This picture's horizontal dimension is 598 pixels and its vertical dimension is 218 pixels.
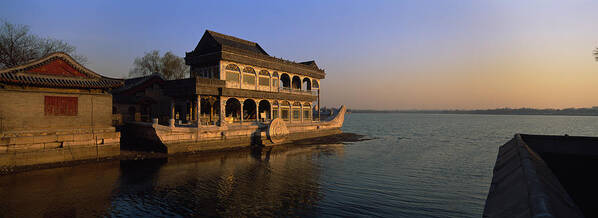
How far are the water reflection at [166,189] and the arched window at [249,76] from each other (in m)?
10.4

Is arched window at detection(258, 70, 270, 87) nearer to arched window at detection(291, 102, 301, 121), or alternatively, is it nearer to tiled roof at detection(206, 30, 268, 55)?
tiled roof at detection(206, 30, 268, 55)

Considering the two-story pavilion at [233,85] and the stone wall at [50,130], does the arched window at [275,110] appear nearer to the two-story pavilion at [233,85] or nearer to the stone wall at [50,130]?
the two-story pavilion at [233,85]

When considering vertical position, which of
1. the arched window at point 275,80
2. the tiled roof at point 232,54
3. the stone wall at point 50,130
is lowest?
the stone wall at point 50,130

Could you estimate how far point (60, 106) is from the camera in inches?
730

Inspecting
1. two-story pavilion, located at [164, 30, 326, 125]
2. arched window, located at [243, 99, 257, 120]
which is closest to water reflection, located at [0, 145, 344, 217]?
two-story pavilion, located at [164, 30, 326, 125]

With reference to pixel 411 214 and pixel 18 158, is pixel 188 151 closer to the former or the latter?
pixel 18 158

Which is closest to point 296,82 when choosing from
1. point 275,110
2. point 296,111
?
point 296,111

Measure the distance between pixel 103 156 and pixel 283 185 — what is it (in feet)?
43.1

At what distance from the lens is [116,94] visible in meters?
28.1

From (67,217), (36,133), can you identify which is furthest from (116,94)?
(67,217)

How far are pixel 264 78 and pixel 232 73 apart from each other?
4.34 metres

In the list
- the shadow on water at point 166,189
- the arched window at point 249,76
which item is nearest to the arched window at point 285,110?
the arched window at point 249,76

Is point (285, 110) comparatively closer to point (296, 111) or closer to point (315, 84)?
point (296, 111)

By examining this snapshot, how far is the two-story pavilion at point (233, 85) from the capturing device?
25.7 metres
